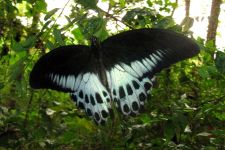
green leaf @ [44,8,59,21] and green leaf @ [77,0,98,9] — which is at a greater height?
green leaf @ [77,0,98,9]

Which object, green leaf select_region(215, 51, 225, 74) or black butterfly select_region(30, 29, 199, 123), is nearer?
green leaf select_region(215, 51, 225, 74)

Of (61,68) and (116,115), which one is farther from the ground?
(61,68)

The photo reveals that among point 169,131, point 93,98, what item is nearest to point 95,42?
point 93,98

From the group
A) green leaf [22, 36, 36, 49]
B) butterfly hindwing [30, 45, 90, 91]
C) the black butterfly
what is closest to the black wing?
the black butterfly

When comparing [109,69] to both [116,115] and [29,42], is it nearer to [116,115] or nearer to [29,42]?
[116,115]

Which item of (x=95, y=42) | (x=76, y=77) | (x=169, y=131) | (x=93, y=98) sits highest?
(x=95, y=42)

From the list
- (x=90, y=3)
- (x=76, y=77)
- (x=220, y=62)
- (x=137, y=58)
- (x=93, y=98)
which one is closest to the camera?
(x=90, y=3)

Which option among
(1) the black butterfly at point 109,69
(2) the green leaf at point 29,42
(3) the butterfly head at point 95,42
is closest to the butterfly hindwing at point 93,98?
(1) the black butterfly at point 109,69

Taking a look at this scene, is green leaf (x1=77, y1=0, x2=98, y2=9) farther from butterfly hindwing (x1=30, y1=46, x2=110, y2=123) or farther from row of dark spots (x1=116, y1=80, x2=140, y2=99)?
row of dark spots (x1=116, y1=80, x2=140, y2=99)
